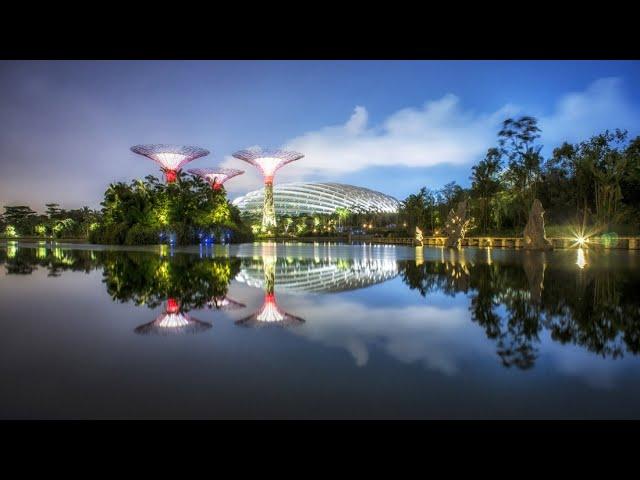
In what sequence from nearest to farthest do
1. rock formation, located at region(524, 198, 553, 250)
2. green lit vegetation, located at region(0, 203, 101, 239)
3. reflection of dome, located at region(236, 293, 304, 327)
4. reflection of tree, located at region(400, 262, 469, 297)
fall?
reflection of dome, located at region(236, 293, 304, 327) → reflection of tree, located at region(400, 262, 469, 297) → rock formation, located at region(524, 198, 553, 250) → green lit vegetation, located at region(0, 203, 101, 239)

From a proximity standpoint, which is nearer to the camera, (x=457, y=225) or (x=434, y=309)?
(x=434, y=309)

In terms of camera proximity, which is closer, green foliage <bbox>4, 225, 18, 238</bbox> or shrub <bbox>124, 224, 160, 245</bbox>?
shrub <bbox>124, 224, 160, 245</bbox>

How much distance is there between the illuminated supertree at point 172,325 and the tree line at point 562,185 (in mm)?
34136

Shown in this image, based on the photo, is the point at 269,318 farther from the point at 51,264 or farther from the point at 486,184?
the point at 486,184

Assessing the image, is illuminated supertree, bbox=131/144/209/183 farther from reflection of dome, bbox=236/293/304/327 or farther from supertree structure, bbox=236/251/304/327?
reflection of dome, bbox=236/293/304/327

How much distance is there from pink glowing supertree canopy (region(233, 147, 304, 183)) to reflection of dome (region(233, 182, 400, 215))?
162 feet

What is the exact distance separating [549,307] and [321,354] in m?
4.32

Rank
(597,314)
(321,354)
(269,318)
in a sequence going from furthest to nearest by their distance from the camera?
(597,314) → (269,318) → (321,354)

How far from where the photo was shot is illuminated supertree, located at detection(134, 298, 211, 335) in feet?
17.3

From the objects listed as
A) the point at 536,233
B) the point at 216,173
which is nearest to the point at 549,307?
the point at 536,233

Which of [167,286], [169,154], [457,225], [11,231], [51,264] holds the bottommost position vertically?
[167,286]

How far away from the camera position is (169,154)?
187 feet

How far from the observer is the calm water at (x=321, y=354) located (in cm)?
302

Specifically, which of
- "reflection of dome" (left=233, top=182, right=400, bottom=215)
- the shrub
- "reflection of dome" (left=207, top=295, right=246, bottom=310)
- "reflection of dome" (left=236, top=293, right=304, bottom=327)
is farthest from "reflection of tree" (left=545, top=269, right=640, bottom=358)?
"reflection of dome" (left=233, top=182, right=400, bottom=215)
